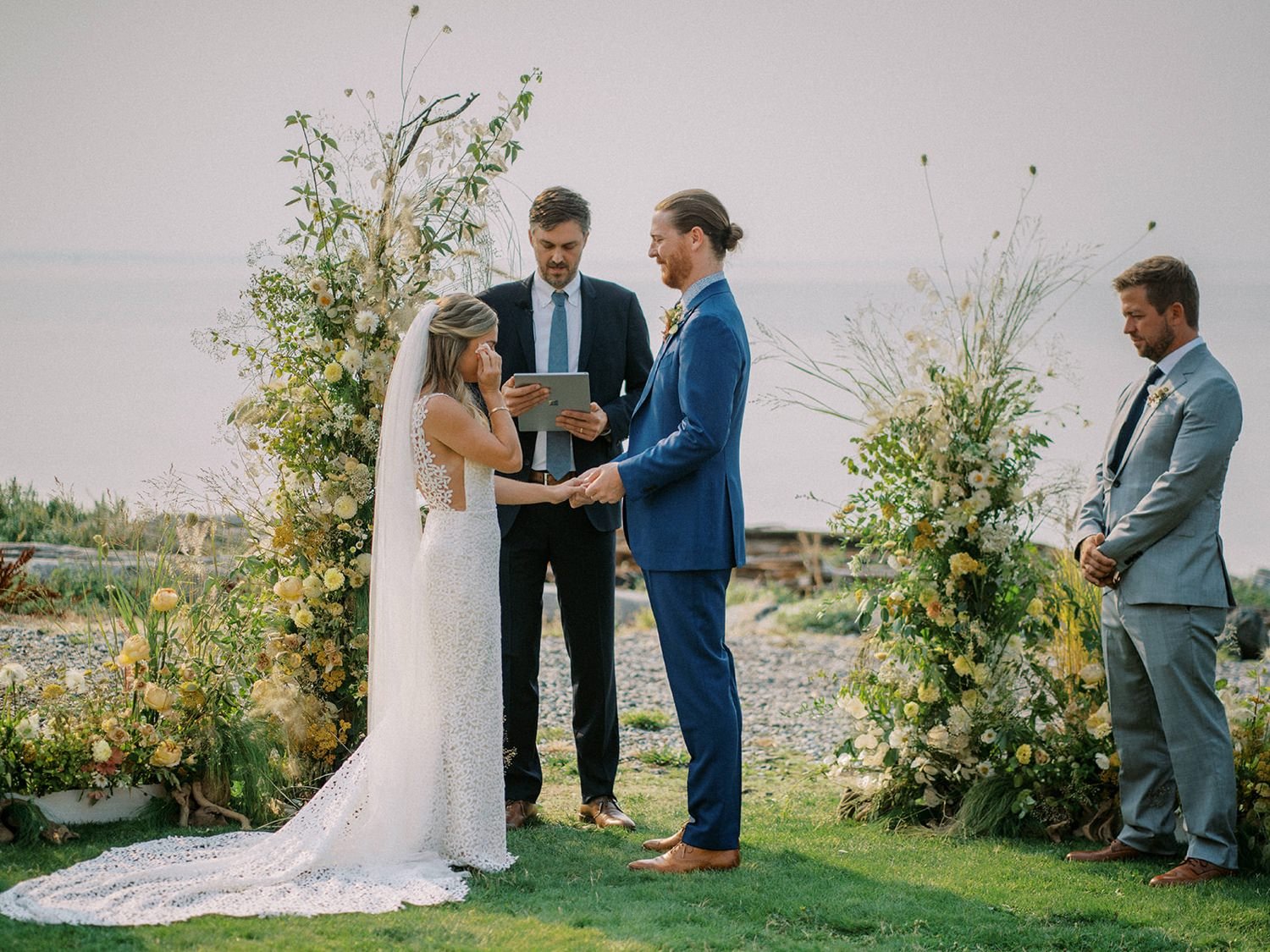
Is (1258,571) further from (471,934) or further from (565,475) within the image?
(471,934)

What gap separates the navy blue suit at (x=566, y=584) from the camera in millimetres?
5125

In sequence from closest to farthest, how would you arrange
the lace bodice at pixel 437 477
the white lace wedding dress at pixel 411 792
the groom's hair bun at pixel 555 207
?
the white lace wedding dress at pixel 411 792 < the lace bodice at pixel 437 477 < the groom's hair bun at pixel 555 207

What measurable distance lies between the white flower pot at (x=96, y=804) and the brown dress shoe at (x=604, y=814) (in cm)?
168

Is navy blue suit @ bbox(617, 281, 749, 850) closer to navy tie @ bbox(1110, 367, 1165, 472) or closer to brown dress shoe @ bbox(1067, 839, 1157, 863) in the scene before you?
brown dress shoe @ bbox(1067, 839, 1157, 863)

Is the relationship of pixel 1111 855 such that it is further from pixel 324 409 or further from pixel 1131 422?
pixel 324 409

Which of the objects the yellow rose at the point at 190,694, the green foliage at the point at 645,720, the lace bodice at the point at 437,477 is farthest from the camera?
the green foliage at the point at 645,720

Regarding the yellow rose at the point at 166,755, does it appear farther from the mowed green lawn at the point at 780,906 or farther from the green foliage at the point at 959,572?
the green foliage at the point at 959,572

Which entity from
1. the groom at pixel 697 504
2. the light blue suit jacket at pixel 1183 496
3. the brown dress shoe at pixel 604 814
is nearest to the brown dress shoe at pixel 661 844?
the groom at pixel 697 504

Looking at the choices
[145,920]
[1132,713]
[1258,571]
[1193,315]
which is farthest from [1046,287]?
[1258,571]

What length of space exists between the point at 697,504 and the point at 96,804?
2.48 metres

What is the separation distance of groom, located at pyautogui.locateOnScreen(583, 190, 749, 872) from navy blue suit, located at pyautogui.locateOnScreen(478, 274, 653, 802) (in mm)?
655

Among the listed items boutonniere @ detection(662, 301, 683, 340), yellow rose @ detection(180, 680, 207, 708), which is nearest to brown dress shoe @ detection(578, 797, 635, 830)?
yellow rose @ detection(180, 680, 207, 708)

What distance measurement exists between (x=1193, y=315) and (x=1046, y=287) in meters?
0.73

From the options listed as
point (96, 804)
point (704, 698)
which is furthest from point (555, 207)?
point (96, 804)
